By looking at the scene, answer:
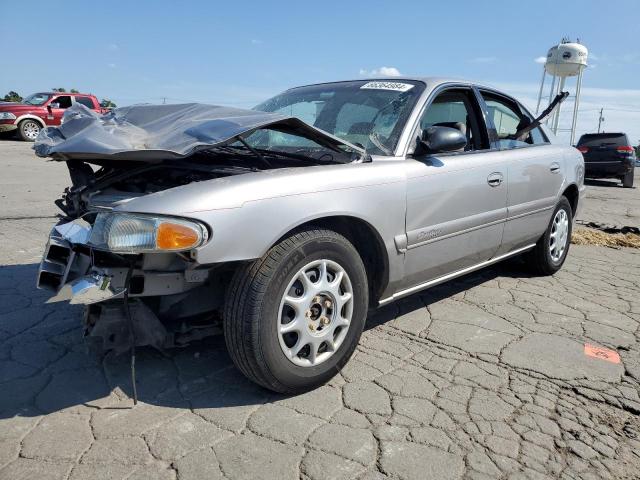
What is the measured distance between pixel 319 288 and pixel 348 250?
25 cm

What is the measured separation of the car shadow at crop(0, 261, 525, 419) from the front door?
673 millimetres

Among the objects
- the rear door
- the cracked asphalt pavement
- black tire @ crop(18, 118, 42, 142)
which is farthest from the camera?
black tire @ crop(18, 118, 42, 142)

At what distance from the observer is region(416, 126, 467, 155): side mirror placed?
3100mm

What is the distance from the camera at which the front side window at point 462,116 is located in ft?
12.4

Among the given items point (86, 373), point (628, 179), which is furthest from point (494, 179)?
point (628, 179)

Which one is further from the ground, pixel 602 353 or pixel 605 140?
pixel 605 140

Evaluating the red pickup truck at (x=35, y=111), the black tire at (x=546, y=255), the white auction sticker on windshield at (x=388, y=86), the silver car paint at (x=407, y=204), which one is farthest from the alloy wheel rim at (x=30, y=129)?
the silver car paint at (x=407, y=204)

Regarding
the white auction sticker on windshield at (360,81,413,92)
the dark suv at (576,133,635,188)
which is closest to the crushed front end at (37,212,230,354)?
the white auction sticker on windshield at (360,81,413,92)

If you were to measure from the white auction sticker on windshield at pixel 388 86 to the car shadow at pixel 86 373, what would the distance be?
1.57 meters

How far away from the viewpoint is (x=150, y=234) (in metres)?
2.21

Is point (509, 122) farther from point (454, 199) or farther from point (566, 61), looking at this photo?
point (566, 61)

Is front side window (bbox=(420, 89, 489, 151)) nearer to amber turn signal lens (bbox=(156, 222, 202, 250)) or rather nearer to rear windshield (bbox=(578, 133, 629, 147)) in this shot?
amber turn signal lens (bbox=(156, 222, 202, 250))

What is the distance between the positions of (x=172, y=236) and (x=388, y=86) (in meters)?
2.02

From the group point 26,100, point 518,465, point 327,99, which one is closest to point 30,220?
point 327,99
